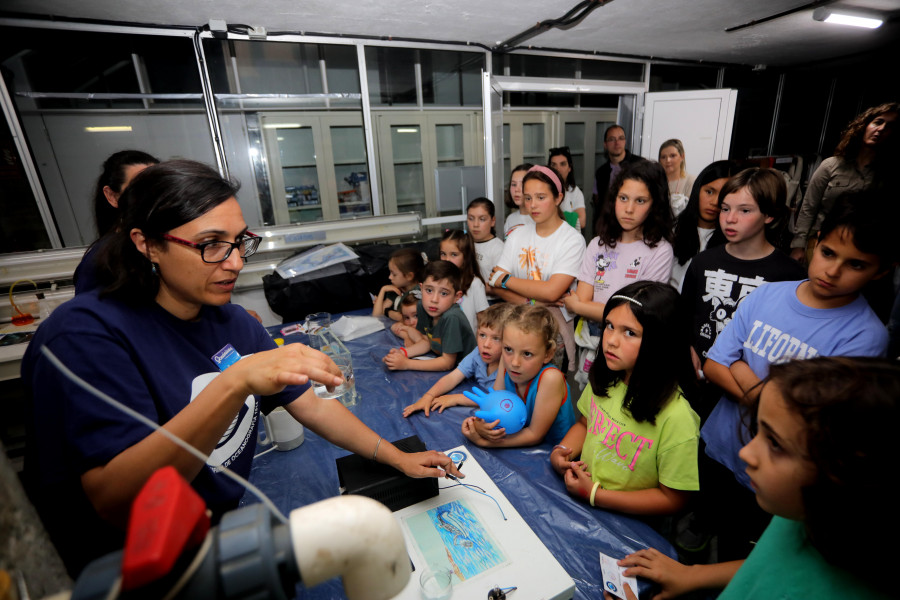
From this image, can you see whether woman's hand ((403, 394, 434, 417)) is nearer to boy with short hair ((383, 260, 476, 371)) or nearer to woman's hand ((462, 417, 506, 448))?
woman's hand ((462, 417, 506, 448))

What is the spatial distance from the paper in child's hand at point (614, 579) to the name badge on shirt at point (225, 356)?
105cm

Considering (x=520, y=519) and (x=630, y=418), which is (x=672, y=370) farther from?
(x=520, y=519)

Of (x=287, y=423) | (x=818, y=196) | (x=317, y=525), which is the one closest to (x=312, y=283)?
(x=287, y=423)

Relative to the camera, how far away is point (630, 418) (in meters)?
1.24

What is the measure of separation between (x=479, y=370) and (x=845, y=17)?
4.78 meters

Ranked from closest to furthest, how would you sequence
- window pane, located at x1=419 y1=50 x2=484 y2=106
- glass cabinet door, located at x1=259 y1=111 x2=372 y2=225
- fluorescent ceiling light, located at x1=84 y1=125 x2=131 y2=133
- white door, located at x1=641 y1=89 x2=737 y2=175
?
fluorescent ceiling light, located at x1=84 y1=125 x2=131 y2=133, white door, located at x1=641 y1=89 x2=737 y2=175, glass cabinet door, located at x1=259 y1=111 x2=372 y2=225, window pane, located at x1=419 y1=50 x2=484 y2=106

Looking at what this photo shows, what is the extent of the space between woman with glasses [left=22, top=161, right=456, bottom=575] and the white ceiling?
257cm

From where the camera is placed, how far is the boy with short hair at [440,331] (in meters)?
2.04

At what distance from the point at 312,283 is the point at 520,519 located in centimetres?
240

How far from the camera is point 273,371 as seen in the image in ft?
2.24

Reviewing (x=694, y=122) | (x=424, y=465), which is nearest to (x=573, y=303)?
(x=424, y=465)

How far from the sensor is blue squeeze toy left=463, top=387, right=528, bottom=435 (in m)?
1.37

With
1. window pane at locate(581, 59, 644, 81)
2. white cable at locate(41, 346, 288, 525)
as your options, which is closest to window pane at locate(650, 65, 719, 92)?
window pane at locate(581, 59, 644, 81)

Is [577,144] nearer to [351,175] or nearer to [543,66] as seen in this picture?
[543,66]
